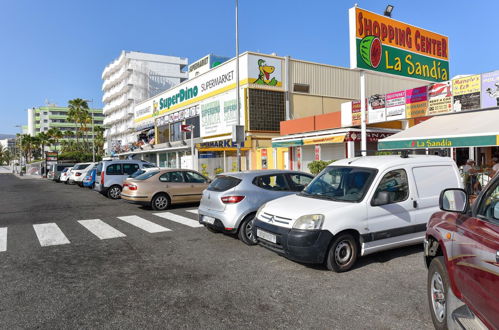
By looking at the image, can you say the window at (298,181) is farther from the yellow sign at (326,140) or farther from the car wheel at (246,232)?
the yellow sign at (326,140)

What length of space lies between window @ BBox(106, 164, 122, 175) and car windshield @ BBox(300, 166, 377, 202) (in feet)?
38.7

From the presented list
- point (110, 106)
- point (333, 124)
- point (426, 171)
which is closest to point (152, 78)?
point (110, 106)

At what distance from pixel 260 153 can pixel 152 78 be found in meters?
50.3

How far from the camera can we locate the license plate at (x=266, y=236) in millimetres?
5406

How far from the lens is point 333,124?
20.0 m

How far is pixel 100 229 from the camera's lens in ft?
28.7

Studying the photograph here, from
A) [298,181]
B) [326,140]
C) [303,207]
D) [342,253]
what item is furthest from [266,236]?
[326,140]

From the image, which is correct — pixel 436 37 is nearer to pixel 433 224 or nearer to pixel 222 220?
pixel 222 220

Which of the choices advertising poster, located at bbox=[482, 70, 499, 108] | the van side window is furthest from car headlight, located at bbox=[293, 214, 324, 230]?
advertising poster, located at bbox=[482, 70, 499, 108]

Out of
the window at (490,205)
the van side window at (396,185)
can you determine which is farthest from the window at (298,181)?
the window at (490,205)

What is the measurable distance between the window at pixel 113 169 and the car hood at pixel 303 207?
1164 centimetres

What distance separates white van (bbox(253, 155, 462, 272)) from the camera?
5.09 m

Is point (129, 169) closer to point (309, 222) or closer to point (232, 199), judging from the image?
point (232, 199)

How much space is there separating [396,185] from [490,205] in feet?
10.2
